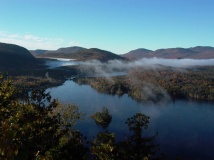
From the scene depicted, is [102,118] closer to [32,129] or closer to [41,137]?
[41,137]

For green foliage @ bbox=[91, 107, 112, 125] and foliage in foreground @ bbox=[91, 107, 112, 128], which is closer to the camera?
foliage in foreground @ bbox=[91, 107, 112, 128]

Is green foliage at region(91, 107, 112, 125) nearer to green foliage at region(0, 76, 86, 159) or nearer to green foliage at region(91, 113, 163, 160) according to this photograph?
green foliage at region(91, 113, 163, 160)

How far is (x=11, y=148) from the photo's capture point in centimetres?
969

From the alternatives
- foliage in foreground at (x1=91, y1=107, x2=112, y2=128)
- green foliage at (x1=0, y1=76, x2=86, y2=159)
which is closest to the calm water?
foliage in foreground at (x1=91, y1=107, x2=112, y2=128)

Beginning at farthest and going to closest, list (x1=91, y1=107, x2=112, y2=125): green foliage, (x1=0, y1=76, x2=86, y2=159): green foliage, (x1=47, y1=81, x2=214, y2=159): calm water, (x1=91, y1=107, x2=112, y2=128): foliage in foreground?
(x1=91, y1=107, x2=112, y2=125): green foliage
(x1=91, y1=107, x2=112, y2=128): foliage in foreground
(x1=47, y1=81, x2=214, y2=159): calm water
(x1=0, y1=76, x2=86, y2=159): green foliage

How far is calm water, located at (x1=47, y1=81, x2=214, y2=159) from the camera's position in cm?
8988

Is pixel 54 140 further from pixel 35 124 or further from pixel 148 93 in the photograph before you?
pixel 148 93

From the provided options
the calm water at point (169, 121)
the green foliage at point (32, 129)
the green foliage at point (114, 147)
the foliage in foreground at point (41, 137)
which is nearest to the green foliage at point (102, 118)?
the calm water at point (169, 121)

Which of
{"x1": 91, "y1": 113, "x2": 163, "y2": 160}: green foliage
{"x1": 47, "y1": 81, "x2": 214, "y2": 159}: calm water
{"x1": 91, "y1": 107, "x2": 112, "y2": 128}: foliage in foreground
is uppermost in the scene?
{"x1": 91, "y1": 113, "x2": 163, "y2": 160}: green foliage

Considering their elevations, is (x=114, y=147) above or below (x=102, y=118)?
above

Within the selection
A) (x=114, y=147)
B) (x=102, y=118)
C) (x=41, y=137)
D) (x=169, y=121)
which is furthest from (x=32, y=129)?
(x=169, y=121)

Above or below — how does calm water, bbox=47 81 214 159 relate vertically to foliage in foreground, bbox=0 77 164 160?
below

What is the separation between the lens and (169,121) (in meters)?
125

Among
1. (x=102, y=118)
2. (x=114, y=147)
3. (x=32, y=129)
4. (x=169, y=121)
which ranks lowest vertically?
(x=169, y=121)
